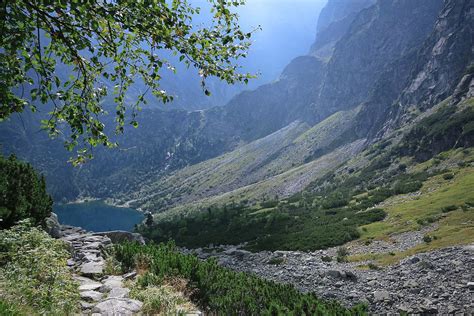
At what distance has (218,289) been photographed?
45.9 feet

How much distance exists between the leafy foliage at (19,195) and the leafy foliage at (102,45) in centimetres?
1052

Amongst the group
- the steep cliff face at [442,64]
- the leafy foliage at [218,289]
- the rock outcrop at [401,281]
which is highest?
the steep cliff face at [442,64]

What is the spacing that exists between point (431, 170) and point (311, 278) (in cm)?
7607

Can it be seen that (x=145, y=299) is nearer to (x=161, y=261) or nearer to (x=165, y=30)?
(x=161, y=261)

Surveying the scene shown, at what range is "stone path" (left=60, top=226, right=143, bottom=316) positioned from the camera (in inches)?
398

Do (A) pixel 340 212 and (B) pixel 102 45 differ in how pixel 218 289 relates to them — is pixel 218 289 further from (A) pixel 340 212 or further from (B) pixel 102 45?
(A) pixel 340 212

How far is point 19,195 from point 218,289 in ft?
38.2

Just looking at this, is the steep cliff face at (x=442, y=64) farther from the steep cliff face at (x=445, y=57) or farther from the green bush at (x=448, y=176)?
the green bush at (x=448, y=176)

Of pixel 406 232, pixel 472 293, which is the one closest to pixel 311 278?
pixel 472 293

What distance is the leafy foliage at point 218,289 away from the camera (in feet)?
41.8

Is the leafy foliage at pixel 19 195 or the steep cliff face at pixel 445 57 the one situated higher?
the steep cliff face at pixel 445 57

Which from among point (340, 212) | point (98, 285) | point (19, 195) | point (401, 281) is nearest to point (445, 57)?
point (340, 212)

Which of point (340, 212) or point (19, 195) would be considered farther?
point (340, 212)

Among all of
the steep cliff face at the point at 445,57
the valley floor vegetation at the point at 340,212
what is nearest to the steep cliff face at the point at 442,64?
the steep cliff face at the point at 445,57
